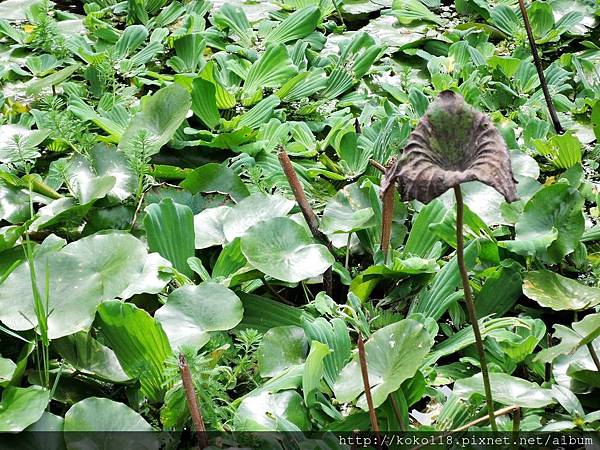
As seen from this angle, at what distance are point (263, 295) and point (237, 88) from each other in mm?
621

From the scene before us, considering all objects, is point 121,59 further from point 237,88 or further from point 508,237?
point 508,237

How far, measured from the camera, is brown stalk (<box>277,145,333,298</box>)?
1.21m

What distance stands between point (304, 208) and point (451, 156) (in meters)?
0.50

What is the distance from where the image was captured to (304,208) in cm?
125

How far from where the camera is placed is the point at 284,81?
1730mm

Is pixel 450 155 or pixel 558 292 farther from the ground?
pixel 450 155

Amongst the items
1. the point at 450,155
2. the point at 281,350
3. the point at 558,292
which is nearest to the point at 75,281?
the point at 281,350

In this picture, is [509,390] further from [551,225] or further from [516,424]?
[551,225]

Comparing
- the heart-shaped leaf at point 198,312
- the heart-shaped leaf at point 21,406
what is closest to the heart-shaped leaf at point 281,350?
the heart-shaped leaf at point 198,312

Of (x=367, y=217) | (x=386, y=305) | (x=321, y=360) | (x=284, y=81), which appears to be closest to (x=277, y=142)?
(x=284, y=81)

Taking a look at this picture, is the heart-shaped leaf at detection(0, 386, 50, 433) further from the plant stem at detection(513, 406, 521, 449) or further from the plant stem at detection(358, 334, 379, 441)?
the plant stem at detection(513, 406, 521, 449)

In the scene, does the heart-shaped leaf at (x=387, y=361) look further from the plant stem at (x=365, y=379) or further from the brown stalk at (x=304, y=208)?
the brown stalk at (x=304, y=208)

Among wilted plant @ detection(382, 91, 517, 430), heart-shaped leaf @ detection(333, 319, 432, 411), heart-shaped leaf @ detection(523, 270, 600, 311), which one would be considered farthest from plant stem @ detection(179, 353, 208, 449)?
heart-shaped leaf @ detection(523, 270, 600, 311)

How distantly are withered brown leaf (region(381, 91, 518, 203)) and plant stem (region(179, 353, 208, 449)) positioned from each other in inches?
10.8
